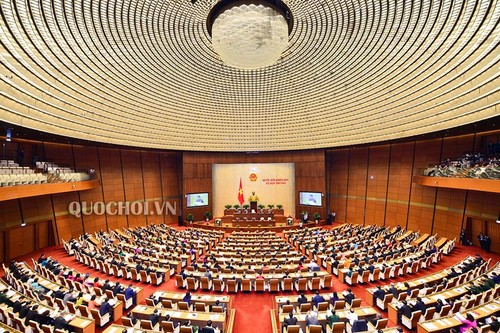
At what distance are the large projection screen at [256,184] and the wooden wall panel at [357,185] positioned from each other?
5792 mm

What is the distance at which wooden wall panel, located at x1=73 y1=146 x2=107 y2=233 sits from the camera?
20.0 metres

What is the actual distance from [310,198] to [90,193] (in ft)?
64.3

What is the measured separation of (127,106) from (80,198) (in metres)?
9.09

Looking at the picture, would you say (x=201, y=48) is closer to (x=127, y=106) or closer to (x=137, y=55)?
(x=137, y=55)

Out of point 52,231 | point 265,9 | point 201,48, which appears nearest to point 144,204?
point 52,231

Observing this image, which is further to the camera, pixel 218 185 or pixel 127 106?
pixel 218 185

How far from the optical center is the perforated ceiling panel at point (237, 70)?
8.45 meters

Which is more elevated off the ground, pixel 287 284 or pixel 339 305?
pixel 339 305

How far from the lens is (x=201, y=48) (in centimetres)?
1202

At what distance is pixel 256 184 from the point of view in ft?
91.4

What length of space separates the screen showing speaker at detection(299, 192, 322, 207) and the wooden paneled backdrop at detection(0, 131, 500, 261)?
498 millimetres

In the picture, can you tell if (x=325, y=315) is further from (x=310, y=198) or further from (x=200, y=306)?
(x=310, y=198)

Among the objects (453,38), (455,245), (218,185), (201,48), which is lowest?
(455,245)

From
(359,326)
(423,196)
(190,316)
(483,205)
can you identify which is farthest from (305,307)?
(423,196)
